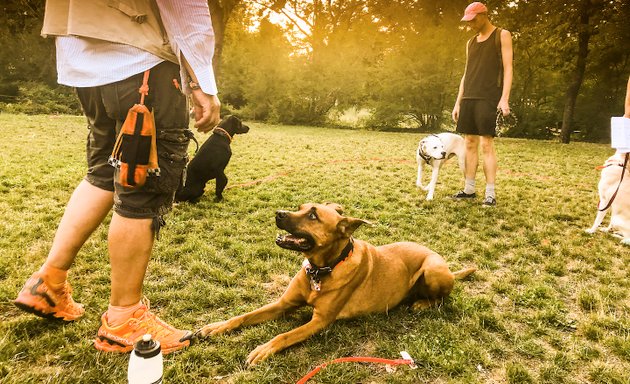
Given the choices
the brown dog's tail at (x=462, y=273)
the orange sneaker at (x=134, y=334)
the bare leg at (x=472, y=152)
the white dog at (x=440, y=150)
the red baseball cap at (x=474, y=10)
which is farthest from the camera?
the white dog at (x=440, y=150)

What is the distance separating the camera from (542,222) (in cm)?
498

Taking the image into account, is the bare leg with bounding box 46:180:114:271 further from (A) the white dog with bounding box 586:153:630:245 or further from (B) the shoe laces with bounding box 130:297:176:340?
(A) the white dog with bounding box 586:153:630:245

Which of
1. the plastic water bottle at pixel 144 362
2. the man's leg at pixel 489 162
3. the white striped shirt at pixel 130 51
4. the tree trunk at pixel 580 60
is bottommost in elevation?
the plastic water bottle at pixel 144 362

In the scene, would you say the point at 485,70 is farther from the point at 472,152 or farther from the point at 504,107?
the point at 472,152

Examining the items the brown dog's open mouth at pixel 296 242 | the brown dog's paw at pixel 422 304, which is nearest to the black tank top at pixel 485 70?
the brown dog's paw at pixel 422 304

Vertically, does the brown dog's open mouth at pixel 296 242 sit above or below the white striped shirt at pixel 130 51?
below

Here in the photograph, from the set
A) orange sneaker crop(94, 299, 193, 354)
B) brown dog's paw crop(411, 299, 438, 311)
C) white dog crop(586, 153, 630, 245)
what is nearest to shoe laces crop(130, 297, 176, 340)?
orange sneaker crop(94, 299, 193, 354)

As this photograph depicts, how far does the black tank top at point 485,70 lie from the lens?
17.5ft

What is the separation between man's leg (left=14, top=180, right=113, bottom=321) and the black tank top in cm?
502

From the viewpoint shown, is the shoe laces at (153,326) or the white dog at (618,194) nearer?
the shoe laces at (153,326)

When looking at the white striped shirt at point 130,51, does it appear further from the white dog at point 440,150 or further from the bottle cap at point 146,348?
the white dog at point 440,150

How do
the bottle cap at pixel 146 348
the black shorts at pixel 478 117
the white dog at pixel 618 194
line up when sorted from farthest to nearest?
the black shorts at pixel 478 117, the white dog at pixel 618 194, the bottle cap at pixel 146 348

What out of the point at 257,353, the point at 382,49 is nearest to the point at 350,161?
the point at 257,353

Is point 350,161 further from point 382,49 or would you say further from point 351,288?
point 382,49
